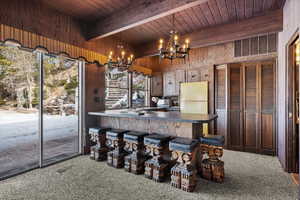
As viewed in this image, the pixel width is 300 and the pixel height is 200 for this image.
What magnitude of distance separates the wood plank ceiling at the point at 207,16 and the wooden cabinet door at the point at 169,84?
5.14 ft

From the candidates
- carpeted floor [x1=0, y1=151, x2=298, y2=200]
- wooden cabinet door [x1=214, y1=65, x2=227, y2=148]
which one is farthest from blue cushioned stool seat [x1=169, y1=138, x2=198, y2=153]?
wooden cabinet door [x1=214, y1=65, x2=227, y2=148]

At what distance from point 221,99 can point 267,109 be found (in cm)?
105

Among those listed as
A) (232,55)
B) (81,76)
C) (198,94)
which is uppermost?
(232,55)

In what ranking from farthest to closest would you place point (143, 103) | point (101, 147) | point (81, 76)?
point (143, 103), point (81, 76), point (101, 147)

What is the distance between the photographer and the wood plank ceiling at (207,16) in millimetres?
2949

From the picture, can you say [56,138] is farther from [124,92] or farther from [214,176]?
[214,176]

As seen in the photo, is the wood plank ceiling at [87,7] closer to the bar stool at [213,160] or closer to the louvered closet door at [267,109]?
the bar stool at [213,160]

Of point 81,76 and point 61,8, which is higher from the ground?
point 61,8

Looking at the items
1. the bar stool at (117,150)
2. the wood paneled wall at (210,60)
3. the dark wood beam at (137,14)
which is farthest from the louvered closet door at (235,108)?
the bar stool at (117,150)

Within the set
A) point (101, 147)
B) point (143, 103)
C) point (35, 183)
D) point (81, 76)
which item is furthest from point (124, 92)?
point (35, 183)

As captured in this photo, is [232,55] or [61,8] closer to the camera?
[61,8]

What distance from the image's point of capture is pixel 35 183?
251cm

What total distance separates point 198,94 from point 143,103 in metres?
2.13

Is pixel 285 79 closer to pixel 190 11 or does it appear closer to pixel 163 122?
pixel 190 11
